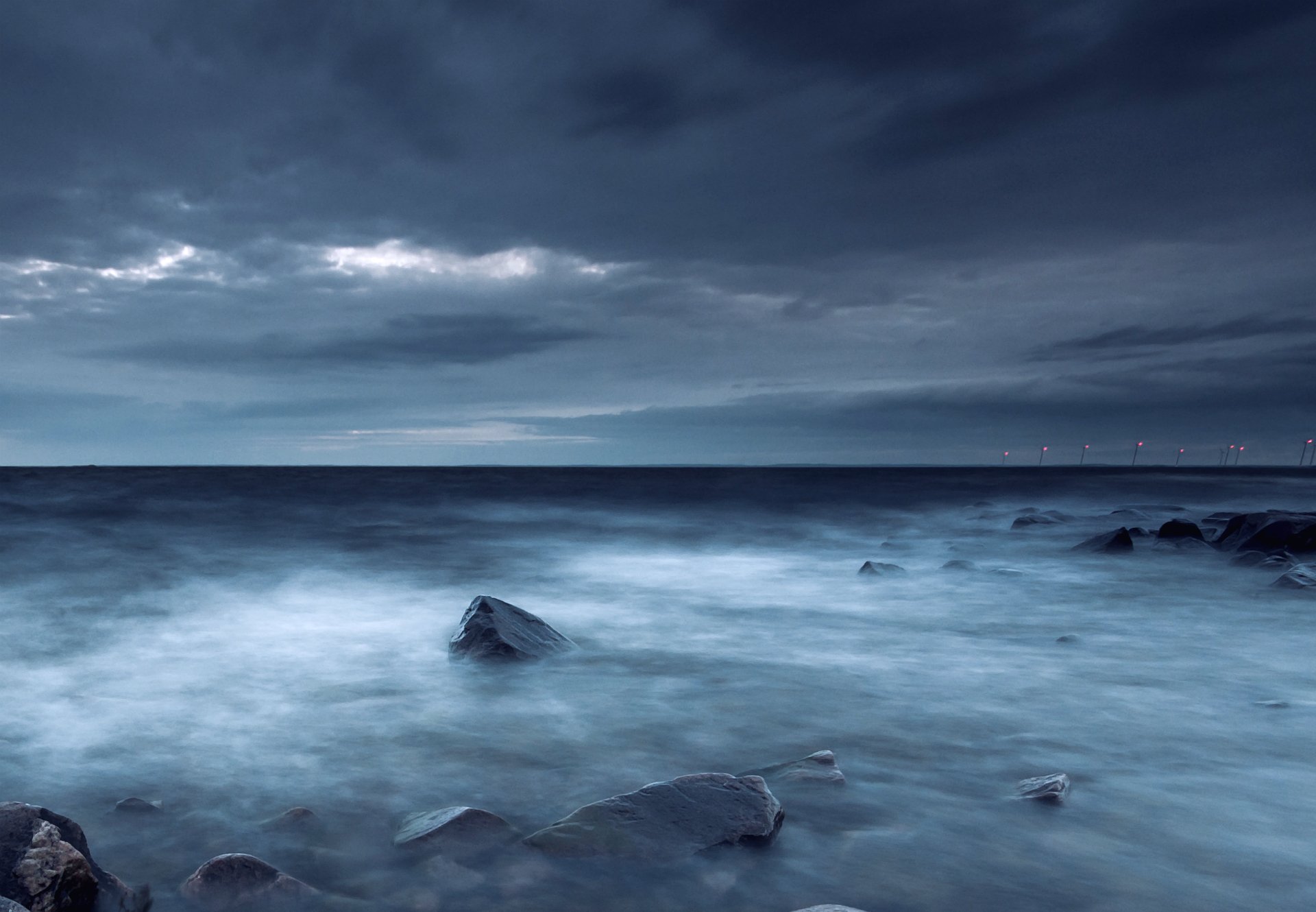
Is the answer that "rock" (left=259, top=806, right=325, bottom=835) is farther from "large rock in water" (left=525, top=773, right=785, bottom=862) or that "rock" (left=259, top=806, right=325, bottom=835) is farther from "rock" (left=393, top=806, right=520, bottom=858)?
"large rock in water" (left=525, top=773, right=785, bottom=862)

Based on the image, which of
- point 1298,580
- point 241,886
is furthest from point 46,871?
point 1298,580

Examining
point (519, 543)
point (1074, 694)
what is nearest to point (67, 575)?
point (519, 543)

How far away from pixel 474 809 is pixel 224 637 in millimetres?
6320

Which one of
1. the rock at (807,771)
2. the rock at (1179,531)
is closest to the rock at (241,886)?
the rock at (807,771)

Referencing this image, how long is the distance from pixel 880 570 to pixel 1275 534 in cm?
788

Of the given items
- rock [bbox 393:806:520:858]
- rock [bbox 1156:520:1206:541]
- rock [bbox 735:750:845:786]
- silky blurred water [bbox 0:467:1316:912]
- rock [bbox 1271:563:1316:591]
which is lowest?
silky blurred water [bbox 0:467:1316:912]

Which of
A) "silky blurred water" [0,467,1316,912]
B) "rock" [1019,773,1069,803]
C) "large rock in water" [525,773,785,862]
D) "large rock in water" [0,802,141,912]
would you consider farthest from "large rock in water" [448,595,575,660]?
"rock" [1019,773,1069,803]

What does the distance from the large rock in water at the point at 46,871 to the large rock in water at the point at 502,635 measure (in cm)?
417

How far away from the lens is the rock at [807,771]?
438cm

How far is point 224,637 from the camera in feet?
28.3

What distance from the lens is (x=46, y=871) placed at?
2.70m

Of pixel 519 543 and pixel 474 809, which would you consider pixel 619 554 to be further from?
pixel 474 809

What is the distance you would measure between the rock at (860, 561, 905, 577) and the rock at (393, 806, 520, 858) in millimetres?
10511

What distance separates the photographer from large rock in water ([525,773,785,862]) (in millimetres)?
3426
